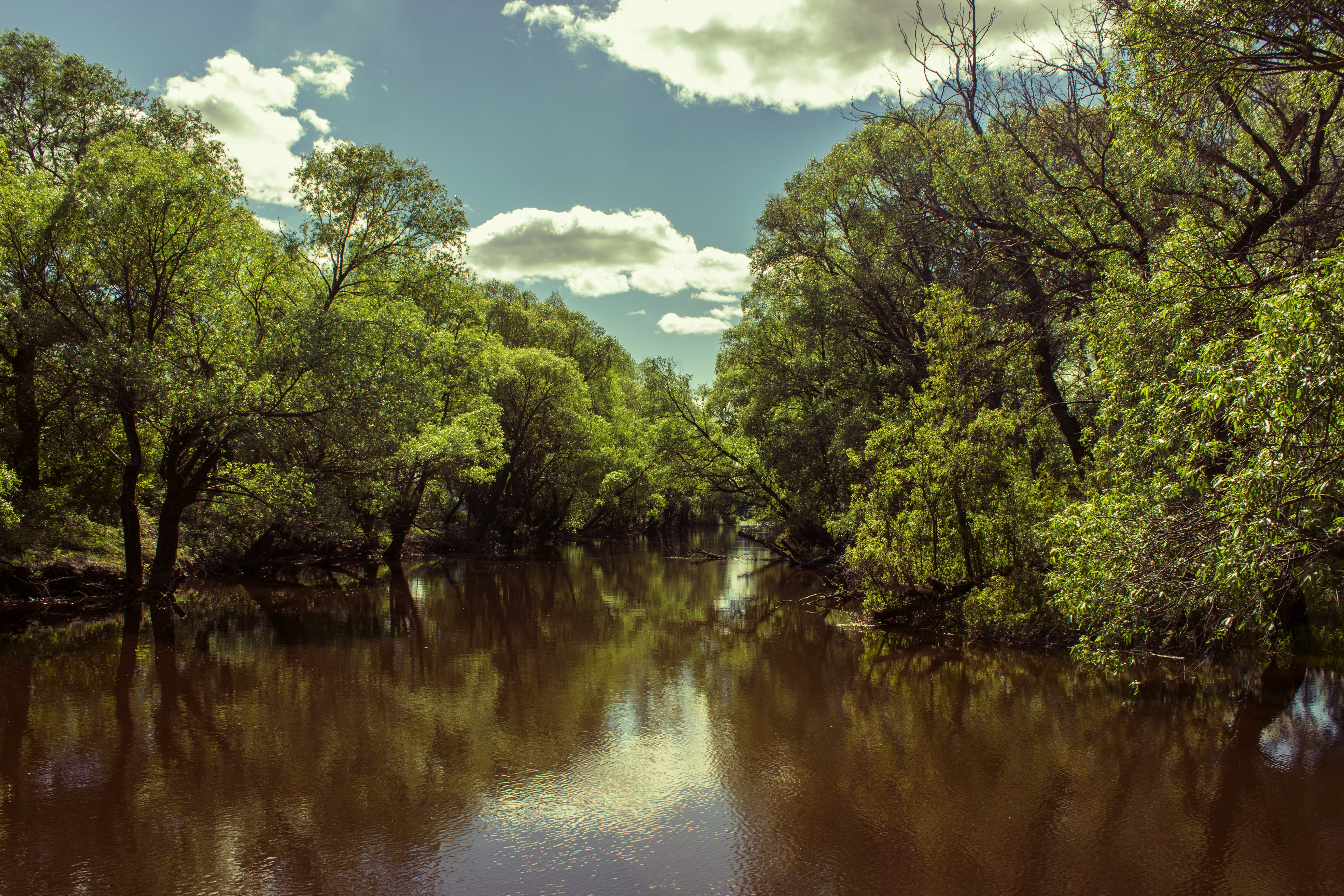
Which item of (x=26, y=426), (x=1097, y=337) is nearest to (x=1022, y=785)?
(x=1097, y=337)

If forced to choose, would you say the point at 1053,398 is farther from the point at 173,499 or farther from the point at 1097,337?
the point at 173,499

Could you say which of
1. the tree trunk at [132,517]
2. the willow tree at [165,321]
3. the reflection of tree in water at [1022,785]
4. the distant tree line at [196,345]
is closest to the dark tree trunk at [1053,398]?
the reflection of tree in water at [1022,785]

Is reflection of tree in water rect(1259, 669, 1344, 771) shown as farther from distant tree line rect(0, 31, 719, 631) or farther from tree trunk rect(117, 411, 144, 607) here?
tree trunk rect(117, 411, 144, 607)

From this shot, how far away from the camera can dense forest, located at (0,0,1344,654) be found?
277 inches

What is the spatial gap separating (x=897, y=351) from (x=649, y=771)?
19208mm

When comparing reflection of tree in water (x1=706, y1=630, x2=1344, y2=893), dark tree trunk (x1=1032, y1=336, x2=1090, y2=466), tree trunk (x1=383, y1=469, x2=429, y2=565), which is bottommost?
reflection of tree in water (x1=706, y1=630, x2=1344, y2=893)

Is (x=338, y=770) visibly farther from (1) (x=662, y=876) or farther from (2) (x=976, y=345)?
(2) (x=976, y=345)

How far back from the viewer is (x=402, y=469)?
23188 mm

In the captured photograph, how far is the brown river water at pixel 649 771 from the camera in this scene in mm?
5727

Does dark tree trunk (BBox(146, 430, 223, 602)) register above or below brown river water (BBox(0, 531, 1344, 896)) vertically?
above

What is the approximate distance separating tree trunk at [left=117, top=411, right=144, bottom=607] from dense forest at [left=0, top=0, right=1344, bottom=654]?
6 centimetres

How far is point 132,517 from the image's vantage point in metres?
16.6

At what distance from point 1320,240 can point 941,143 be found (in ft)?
37.1

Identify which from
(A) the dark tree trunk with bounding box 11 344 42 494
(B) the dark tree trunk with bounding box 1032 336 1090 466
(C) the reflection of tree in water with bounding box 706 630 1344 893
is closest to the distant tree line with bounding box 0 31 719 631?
(A) the dark tree trunk with bounding box 11 344 42 494
